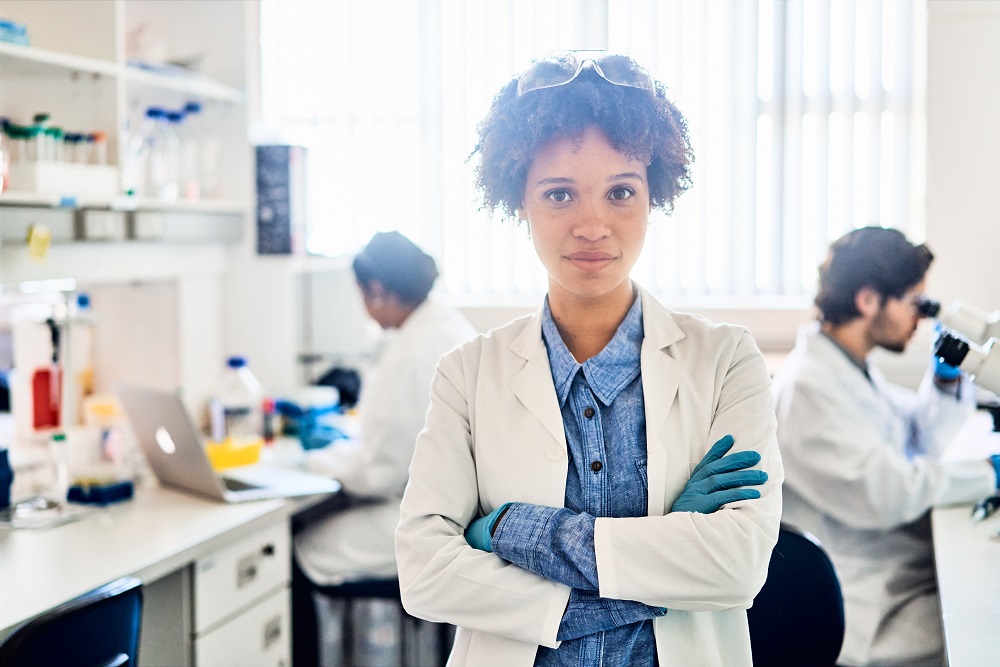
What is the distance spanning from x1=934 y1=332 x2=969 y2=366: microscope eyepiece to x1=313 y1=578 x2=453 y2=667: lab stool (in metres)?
1.40

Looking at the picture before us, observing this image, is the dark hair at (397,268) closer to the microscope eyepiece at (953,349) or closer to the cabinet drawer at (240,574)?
the cabinet drawer at (240,574)

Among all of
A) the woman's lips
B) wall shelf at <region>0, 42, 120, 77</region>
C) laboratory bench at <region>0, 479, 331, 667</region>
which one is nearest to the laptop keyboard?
laboratory bench at <region>0, 479, 331, 667</region>

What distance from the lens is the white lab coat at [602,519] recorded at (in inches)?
45.6

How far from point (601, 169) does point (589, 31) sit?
280 centimetres

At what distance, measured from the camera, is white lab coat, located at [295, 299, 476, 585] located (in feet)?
7.93

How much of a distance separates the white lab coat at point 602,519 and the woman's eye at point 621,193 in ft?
0.56

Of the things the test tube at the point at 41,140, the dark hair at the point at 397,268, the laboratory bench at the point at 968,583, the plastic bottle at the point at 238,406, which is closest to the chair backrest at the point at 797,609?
the laboratory bench at the point at 968,583

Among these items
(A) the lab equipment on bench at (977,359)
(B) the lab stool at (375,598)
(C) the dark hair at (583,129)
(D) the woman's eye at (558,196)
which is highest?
(C) the dark hair at (583,129)

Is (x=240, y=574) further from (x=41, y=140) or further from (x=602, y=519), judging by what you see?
(x=602, y=519)

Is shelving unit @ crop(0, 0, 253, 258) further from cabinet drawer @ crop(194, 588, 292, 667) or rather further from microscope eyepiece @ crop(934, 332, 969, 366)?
microscope eyepiece @ crop(934, 332, 969, 366)

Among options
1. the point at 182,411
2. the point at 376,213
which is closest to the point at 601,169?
the point at 182,411

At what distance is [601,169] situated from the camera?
4.04 ft

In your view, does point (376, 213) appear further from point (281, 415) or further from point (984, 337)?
point (984, 337)

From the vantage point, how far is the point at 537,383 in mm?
1291
